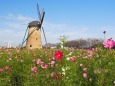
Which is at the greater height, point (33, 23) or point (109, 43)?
point (33, 23)

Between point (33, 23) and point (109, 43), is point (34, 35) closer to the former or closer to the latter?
point (33, 23)

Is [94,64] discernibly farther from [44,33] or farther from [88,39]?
[88,39]

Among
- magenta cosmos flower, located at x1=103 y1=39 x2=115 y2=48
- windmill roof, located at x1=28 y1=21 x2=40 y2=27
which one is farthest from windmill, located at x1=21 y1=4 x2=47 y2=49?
magenta cosmos flower, located at x1=103 y1=39 x2=115 y2=48

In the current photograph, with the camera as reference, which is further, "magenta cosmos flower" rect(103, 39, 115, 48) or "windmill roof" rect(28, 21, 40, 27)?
"windmill roof" rect(28, 21, 40, 27)

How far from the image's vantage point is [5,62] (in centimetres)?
1231

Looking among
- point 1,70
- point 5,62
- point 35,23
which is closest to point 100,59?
point 1,70

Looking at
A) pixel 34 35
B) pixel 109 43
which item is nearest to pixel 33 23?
pixel 34 35

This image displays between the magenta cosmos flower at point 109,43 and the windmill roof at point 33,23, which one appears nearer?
the magenta cosmos flower at point 109,43

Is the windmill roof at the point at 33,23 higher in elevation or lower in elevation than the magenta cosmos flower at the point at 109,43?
higher

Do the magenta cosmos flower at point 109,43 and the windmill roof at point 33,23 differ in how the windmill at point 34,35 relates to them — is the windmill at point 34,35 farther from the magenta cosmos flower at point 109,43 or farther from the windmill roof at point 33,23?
the magenta cosmos flower at point 109,43

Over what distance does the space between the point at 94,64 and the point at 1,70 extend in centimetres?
420

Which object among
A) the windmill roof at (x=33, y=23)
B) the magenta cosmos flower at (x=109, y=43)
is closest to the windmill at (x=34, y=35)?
the windmill roof at (x=33, y=23)

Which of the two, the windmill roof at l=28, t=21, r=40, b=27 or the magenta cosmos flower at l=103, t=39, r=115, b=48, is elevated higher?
the windmill roof at l=28, t=21, r=40, b=27

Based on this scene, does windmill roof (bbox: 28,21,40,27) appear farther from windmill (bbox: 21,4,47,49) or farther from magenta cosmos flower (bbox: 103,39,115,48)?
magenta cosmos flower (bbox: 103,39,115,48)
